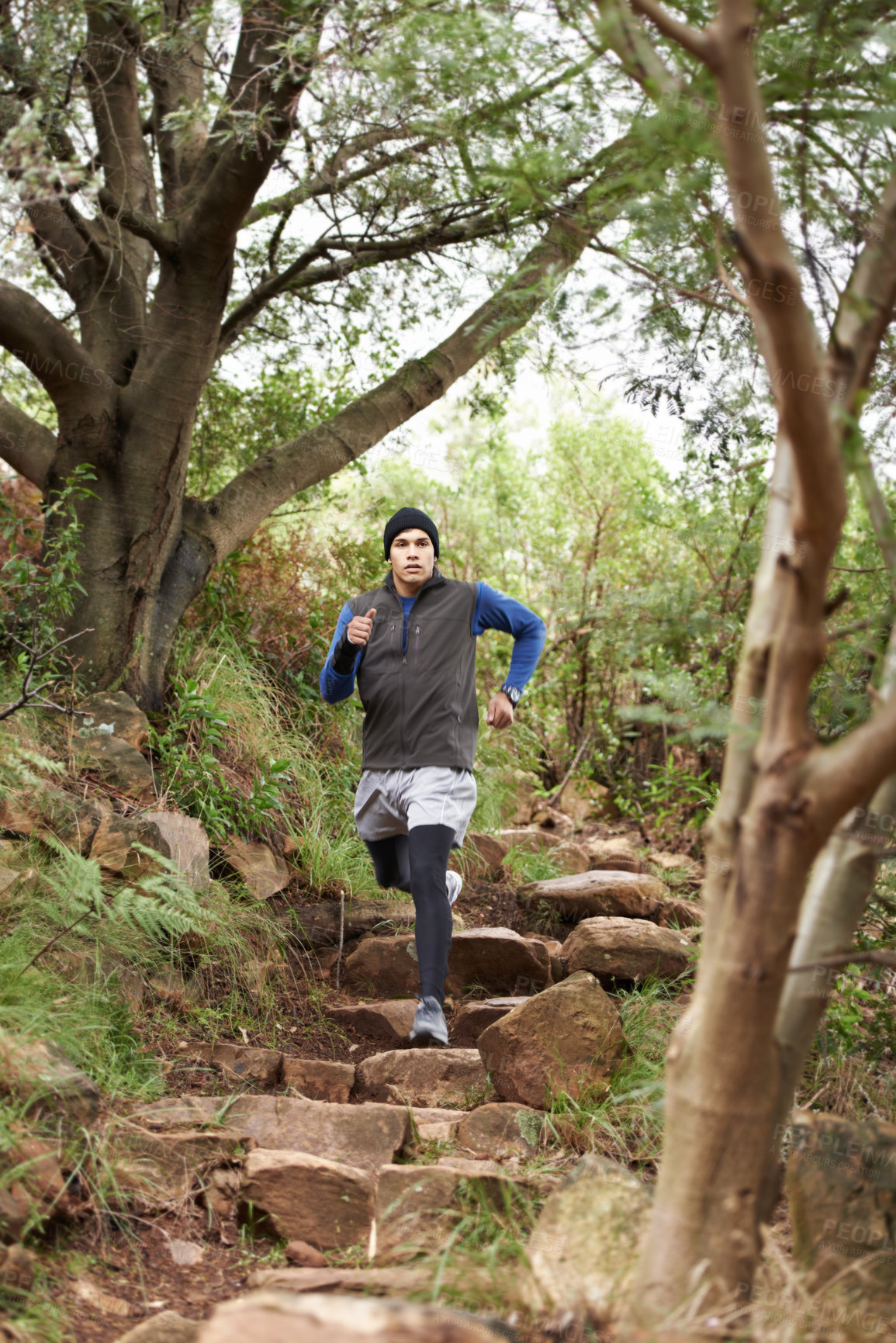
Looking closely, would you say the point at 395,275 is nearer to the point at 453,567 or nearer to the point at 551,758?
the point at 453,567

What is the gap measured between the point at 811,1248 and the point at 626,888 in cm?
355

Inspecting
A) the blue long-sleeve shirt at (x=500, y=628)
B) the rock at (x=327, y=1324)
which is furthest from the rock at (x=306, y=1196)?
the blue long-sleeve shirt at (x=500, y=628)

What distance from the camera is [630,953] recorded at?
477 cm

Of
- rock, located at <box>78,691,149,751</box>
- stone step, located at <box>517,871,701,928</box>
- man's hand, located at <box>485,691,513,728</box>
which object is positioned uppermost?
man's hand, located at <box>485,691,513,728</box>

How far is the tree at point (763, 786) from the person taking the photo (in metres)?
1.81

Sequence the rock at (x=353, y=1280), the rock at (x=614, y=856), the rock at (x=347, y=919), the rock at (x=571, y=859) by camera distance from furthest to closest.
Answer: the rock at (x=571, y=859)
the rock at (x=614, y=856)
the rock at (x=347, y=919)
the rock at (x=353, y=1280)

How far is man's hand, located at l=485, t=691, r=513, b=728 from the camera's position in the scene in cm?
452

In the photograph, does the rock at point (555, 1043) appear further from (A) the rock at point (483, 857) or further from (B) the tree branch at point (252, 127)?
(B) the tree branch at point (252, 127)

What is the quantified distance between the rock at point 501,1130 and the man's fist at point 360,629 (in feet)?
6.22

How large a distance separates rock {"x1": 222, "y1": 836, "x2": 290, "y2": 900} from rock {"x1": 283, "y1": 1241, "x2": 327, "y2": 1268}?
2.42 m

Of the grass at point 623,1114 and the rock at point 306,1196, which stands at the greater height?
the grass at point 623,1114

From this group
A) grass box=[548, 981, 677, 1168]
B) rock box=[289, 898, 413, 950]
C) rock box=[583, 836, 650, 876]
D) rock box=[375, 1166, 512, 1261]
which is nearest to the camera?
rock box=[375, 1166, 512, 1261]

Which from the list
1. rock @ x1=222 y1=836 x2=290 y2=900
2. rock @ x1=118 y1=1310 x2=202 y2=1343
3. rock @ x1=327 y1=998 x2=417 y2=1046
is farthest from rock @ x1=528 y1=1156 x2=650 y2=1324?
rock @ x1=222 y1=836 x2=290 y2=900

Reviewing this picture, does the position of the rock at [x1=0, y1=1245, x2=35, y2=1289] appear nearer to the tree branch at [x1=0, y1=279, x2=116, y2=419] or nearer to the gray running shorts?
the gray running shorts
